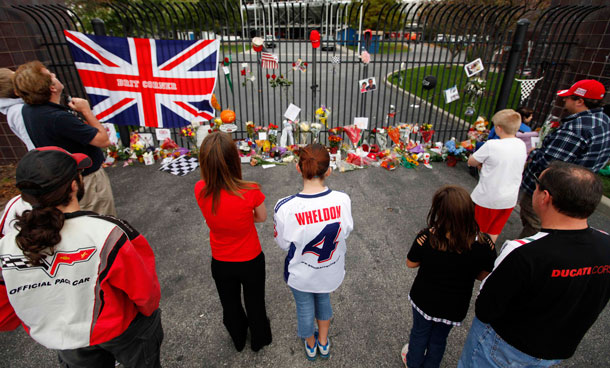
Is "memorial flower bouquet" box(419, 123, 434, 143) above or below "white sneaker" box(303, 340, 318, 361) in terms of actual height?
above

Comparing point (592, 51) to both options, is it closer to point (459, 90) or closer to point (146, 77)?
point (459, 90)

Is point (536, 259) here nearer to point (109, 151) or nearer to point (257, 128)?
point (257, 128)

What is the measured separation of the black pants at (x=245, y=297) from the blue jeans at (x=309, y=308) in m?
0.29

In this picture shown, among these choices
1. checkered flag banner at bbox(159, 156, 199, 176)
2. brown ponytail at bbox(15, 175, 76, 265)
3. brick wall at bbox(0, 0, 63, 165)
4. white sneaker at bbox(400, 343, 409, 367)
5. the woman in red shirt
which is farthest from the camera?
checkered flag banner at bbox(159, 156, 199, 176)

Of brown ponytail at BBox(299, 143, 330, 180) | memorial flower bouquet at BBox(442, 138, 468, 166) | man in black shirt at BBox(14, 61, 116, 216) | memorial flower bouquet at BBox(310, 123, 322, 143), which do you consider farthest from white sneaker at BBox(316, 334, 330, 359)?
memorial flower bouquet at BBox(442, 138, 468, 166)

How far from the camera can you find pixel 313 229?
75.3 inches

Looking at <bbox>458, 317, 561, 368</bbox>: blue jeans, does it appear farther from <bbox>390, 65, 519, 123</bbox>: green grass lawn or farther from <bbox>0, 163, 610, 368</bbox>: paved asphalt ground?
<bbox>390, 65, 519, 123</bbox>: green grass lawn

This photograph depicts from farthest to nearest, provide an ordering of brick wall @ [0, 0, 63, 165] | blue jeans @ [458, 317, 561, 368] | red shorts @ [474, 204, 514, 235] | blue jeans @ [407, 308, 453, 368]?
brick wall @ [0, 0, 63, 165] → red shorts @ [474, 204, 514, 235] → blue jeans @ [407, 308, 453, 368] → blue jeans @ [458, 317, 561, 368]

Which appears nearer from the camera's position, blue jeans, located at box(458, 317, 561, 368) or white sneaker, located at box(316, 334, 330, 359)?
blue jeans, located at box(458, 317, 561, 368)

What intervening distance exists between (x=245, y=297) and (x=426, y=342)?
51.4 inches

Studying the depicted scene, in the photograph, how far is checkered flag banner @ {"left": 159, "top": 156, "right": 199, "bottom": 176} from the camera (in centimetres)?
568

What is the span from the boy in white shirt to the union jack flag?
4.44 metres

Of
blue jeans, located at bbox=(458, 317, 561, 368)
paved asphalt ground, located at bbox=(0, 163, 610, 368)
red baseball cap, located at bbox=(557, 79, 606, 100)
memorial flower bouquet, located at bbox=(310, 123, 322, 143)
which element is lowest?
paved asphalt ground, located at bbox=(0, 163, 610, 368)

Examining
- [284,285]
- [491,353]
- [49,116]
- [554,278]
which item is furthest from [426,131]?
[49,116]
